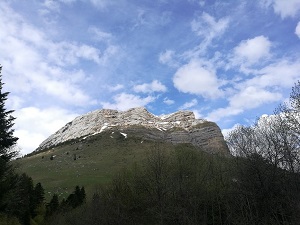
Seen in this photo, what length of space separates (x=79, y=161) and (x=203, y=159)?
78.2 meters

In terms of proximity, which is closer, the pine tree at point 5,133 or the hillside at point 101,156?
the pine tree at point 5,133

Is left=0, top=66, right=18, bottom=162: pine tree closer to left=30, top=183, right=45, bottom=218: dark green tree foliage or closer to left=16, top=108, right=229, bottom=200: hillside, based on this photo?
left=30, top=183, right=45, bottom=218: dark green tree foliage

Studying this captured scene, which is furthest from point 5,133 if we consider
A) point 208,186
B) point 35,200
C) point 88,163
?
point 88,163

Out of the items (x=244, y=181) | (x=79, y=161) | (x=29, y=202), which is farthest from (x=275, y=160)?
(x=79, y=161)

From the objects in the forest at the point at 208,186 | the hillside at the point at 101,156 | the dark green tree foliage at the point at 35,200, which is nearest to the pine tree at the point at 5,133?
the forest at the point at 208,186

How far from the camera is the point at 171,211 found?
1604 inches

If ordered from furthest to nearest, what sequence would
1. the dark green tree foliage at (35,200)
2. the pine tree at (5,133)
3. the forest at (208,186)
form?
1. the dark green tree foliage at (35,200)
2. the forest at (208,186)
3. the pine tree at (5,133)

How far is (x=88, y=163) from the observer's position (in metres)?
123

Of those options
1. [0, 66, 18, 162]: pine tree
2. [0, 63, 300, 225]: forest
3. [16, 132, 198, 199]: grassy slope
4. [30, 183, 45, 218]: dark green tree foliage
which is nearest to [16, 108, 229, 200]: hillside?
[16, 132, 198, 199]: grassy slope

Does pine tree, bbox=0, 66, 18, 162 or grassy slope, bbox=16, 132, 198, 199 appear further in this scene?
grassy slope, bbox=16, 132, 198, 199

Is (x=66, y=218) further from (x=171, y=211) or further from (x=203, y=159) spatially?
(x=203, y=159)

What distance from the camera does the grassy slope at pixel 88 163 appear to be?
97.7m

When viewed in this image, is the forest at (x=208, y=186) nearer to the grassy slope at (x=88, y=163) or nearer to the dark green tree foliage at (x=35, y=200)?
the dark green tree foliage at (x=35, y=200)

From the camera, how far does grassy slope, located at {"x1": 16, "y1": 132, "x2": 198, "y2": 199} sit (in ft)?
320
